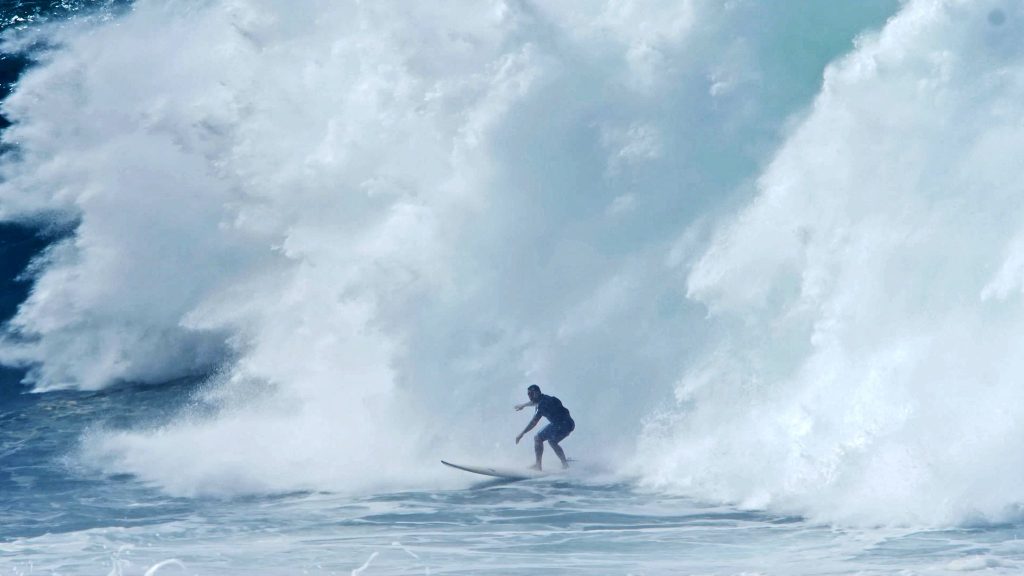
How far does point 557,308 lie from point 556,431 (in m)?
2.07

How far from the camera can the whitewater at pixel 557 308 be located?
9.89 meters

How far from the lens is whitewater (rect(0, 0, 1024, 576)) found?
9.89 metres

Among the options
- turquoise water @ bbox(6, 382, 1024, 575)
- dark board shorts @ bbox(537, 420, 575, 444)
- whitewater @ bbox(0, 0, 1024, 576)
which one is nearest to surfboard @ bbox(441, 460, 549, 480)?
turquoise water @ bbox(6, 382, 1024, 575)

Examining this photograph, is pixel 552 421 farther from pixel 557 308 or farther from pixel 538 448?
pixel 557 308

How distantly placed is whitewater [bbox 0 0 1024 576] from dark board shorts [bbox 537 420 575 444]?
0.42m

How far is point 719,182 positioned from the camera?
13820 mm

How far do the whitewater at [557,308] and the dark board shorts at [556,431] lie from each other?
0.42 meters

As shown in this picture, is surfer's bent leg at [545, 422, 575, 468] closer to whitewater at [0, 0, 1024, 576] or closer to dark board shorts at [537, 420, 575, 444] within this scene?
dark board shorts at [537, 420, 575, 444]

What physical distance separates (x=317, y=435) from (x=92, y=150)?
351 inches

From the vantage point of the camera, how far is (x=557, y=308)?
45.3ft

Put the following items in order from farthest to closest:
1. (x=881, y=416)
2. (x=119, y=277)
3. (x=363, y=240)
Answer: (x=119, y=277), (x=363, y=240), (x=881, y=416)

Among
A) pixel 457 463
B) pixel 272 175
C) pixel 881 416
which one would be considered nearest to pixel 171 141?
pixel 272 175

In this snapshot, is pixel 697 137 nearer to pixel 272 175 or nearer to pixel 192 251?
pixel 272 175

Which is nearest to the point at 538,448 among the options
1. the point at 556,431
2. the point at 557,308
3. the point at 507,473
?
the point at 556,431
